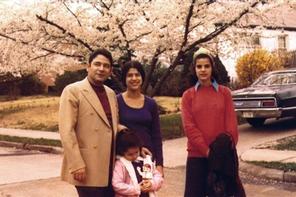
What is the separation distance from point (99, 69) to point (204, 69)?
109cm

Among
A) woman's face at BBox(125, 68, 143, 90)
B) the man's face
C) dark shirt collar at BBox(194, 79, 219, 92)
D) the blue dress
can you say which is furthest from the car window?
the man's face

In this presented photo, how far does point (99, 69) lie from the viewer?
4.27 metres

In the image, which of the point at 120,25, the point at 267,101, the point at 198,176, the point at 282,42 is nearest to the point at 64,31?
the point at 120,25

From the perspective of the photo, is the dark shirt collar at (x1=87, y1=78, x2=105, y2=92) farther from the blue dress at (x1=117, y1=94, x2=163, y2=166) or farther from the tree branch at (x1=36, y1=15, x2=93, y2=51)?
the tree branch at (x1=36, y1=15, x2=93, y2=51)

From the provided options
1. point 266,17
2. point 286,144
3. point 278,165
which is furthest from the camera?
point 266,17

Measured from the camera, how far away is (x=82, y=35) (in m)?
13.7

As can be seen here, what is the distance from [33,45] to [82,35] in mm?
1490

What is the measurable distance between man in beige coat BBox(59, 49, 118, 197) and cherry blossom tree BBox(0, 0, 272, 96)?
27.8ft

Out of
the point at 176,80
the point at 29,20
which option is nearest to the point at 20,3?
the point at 29,20

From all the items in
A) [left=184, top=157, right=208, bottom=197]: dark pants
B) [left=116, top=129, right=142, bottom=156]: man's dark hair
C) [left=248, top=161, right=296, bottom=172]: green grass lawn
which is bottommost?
[left=248, top=161, right=296, bottom=172]: green grass lawn

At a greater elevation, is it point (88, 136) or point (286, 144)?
point (88, 136)

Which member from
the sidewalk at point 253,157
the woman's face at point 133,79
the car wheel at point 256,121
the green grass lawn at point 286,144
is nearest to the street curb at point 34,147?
the sidewalk at point 253,157

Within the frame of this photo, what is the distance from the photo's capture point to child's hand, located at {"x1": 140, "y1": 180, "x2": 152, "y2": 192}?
14.1 feet

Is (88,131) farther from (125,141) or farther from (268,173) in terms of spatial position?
(268,173)
